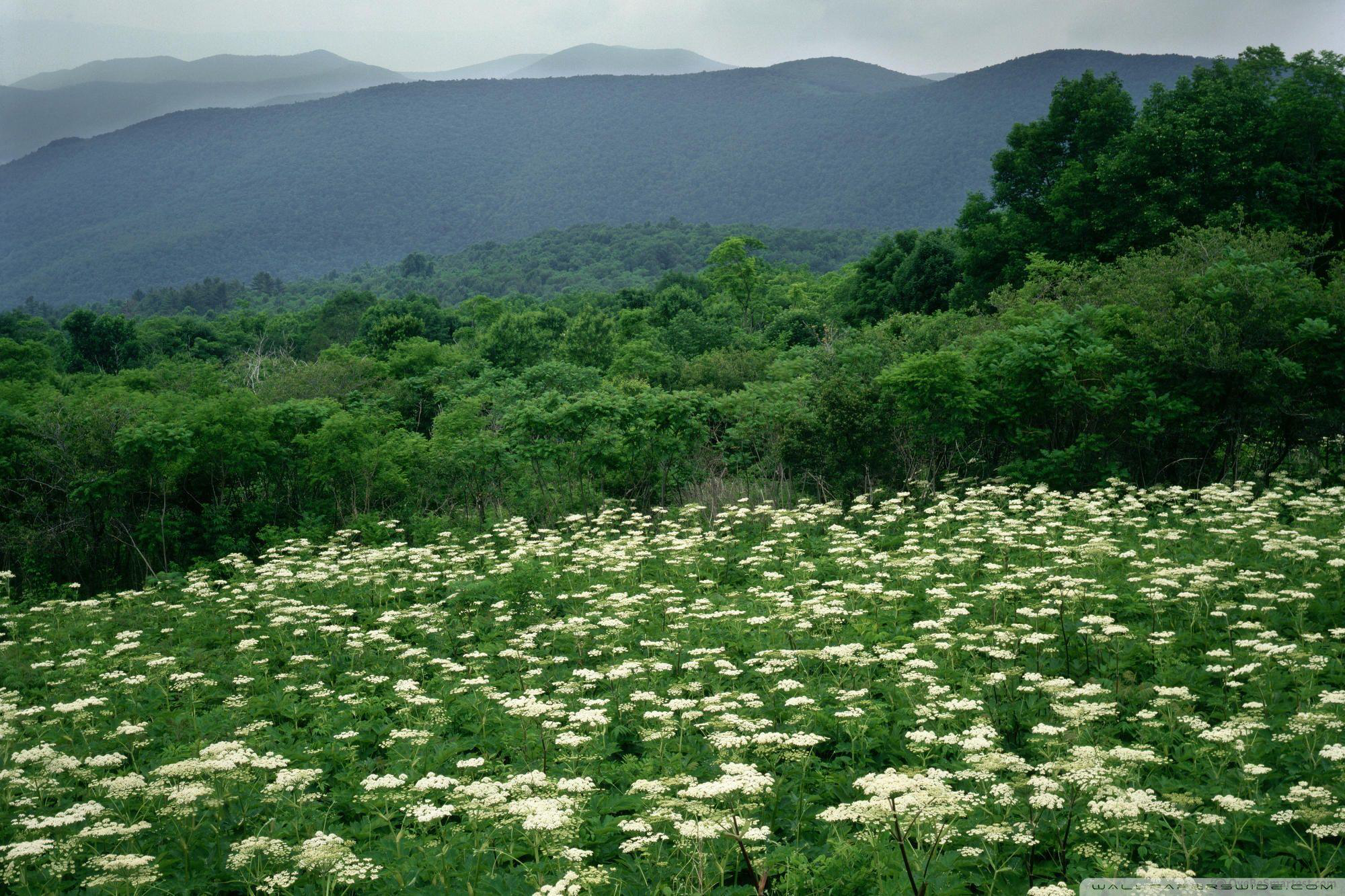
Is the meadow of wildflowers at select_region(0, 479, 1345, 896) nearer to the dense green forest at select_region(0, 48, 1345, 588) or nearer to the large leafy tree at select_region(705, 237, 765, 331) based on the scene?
the dense green forest at select_region(0, 48, 1345, 588)

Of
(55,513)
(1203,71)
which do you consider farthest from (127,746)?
(1203,71)

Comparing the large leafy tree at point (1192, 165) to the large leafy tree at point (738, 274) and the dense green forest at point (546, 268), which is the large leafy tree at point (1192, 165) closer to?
the large leafy tree at point (738, 274)

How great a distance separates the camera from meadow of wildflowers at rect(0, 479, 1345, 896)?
4.81m

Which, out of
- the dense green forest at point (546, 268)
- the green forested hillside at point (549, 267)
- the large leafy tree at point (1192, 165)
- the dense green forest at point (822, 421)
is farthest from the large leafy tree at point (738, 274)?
the green forested hillside at point (549, 267)

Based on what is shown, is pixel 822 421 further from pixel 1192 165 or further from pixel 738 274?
pixel 738 274

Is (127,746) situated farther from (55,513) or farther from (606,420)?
(55,513)

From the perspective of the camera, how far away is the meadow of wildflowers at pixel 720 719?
15.8 ft

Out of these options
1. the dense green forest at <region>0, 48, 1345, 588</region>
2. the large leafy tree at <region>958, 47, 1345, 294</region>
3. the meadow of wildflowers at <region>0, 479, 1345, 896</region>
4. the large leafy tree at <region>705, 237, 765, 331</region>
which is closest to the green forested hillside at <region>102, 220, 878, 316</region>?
the large leafy tree at <region>705, 237, 765, 331</region>

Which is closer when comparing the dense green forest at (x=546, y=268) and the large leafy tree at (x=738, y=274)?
the large leafy tree at (x=738, y=274)

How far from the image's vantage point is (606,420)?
18516 mm

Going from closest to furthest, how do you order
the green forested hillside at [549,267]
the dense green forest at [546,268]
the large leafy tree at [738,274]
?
1. the large leafy tree at [738,274]
2. the dense green forest at [546,268]
3. the green forested hillside at [549,267]

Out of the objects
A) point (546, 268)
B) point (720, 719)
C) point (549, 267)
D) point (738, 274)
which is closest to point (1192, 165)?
point (720, 719)

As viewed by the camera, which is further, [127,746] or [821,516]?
[821,516]

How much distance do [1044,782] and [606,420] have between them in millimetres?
14565
